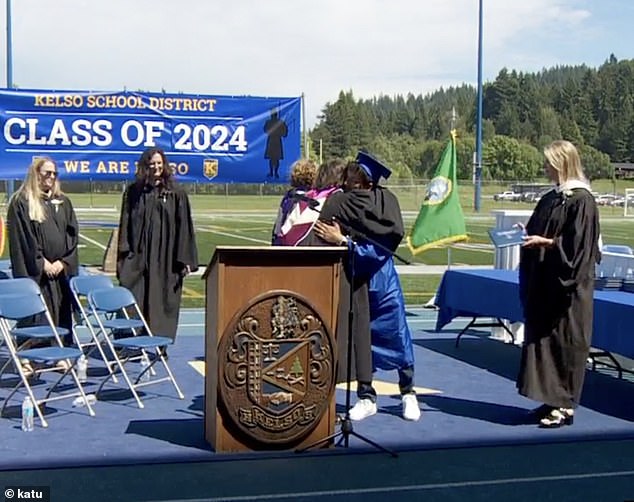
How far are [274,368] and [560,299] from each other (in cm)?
222

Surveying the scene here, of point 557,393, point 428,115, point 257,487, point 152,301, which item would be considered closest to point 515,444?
point 557,393

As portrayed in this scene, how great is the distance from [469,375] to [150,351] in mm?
3170

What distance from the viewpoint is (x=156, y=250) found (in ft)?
27.9

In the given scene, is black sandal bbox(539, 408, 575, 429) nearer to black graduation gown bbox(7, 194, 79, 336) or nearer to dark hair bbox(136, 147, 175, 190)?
dark hair bbox(136, 147, 175, 190)

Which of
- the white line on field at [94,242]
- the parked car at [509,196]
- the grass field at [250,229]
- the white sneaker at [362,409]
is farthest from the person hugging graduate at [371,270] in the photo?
the parked car at [509,196]

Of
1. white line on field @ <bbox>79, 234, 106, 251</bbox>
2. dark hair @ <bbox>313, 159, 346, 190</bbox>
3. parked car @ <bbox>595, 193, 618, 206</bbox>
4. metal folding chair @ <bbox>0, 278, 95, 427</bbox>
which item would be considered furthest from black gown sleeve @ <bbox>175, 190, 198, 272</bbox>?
parked car @ <bbox>595, 193, 618, 206</bbox>

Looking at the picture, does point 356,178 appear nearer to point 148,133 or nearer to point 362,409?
point 362,409

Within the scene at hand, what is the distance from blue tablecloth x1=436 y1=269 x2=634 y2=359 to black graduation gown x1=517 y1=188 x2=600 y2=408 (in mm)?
859

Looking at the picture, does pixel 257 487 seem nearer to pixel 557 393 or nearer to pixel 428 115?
pixel 557 393

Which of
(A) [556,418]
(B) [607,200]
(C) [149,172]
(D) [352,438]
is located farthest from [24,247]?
(B) [607,200]

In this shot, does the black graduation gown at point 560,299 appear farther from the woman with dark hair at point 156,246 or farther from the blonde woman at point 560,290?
the woman with dark hair at point 156,246

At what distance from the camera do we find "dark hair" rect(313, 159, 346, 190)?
22.3 feet

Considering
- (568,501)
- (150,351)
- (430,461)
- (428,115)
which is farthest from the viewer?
(428,115)

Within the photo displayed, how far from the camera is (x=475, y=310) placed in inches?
388
